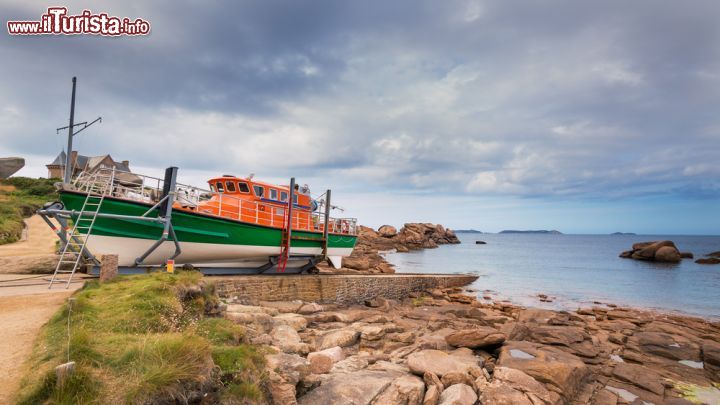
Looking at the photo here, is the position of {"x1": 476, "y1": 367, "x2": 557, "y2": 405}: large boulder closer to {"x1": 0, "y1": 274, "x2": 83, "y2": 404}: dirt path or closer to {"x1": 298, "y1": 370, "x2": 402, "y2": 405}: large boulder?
{"x1": 298, "y1": 370, "x2": 402, "y2": 405}: large boulder

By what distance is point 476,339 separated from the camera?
1185cm

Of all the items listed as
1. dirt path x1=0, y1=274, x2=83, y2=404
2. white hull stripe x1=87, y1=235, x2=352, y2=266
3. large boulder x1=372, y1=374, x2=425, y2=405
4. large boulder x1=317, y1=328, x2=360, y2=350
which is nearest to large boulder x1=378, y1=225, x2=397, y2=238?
white hull stripe x1=87, y1=235, x2=352, y2=266

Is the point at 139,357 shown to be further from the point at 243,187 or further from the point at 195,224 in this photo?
the point at 243,187

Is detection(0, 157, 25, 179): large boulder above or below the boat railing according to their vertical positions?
above

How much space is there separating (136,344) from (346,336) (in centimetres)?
777

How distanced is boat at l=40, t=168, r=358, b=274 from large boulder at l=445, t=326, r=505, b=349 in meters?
9.91

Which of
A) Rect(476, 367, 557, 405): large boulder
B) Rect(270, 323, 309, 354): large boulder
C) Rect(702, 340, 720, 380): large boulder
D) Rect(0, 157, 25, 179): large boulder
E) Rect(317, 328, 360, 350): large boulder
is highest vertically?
Rect(0, 157, 25, 179): large boulder

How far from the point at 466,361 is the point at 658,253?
75.4 meters

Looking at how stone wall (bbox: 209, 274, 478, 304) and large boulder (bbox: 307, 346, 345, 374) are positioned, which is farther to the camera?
stone wall (bbox: 209, 274, 478, 304)

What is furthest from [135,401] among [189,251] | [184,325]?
[189,251]

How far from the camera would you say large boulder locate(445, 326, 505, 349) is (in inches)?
459

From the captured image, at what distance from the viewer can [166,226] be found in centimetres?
1416

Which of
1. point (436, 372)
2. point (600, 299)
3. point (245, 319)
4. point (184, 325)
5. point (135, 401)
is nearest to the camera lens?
point (135, 401)

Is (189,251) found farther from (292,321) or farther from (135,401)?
(135,401)
